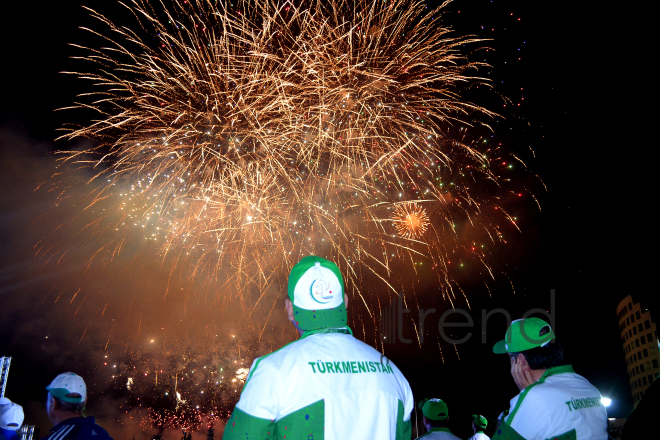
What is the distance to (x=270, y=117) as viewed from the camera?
40.3ft

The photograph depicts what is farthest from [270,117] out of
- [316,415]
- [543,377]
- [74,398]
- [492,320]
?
[492,320]

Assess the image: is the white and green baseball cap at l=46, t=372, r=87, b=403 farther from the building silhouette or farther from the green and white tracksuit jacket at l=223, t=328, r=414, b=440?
the building silhouette

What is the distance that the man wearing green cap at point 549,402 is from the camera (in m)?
3.16

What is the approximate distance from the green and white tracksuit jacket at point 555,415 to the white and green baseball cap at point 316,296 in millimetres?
1867

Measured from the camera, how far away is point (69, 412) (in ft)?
13.5

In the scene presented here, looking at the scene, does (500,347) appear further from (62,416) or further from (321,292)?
(62,416)

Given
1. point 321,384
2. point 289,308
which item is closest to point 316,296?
point 289,308

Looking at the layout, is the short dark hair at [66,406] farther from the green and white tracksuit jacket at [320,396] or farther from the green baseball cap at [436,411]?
the green baseball cap at [436,411]

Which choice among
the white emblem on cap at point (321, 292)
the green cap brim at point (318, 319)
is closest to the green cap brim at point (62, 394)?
the green cap brim at point (318, 319)

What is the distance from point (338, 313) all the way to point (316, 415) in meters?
0.57

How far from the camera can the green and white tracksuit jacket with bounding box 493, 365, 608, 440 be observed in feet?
10.3

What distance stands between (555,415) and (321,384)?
2.18m

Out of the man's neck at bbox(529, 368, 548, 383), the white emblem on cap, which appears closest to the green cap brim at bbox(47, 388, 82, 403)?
the white emblem on cap

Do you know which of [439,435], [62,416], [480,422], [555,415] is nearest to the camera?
[555,415]
